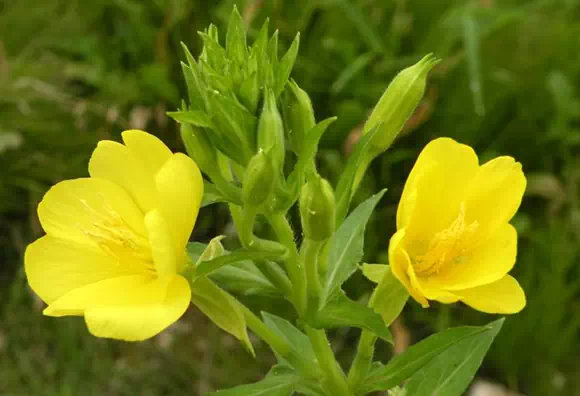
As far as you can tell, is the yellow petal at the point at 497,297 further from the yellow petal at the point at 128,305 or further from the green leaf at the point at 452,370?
the yellow petal at the point at 128,305

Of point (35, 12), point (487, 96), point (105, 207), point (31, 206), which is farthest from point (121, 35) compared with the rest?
point (105, 207)

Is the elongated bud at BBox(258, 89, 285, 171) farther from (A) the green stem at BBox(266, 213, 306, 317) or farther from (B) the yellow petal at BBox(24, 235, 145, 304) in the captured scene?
(B) the yellow petal at BBox(24, 235, 145, 304)

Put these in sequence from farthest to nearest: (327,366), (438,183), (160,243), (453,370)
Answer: (453,370), (327,366), (438,183), (160,243)

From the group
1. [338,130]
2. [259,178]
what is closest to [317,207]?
[259,178]

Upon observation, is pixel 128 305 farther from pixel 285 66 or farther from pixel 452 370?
pixel 452 370

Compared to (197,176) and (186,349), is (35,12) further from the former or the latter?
(197,176)

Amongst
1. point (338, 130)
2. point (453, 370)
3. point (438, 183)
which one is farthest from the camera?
point (338, 130)
